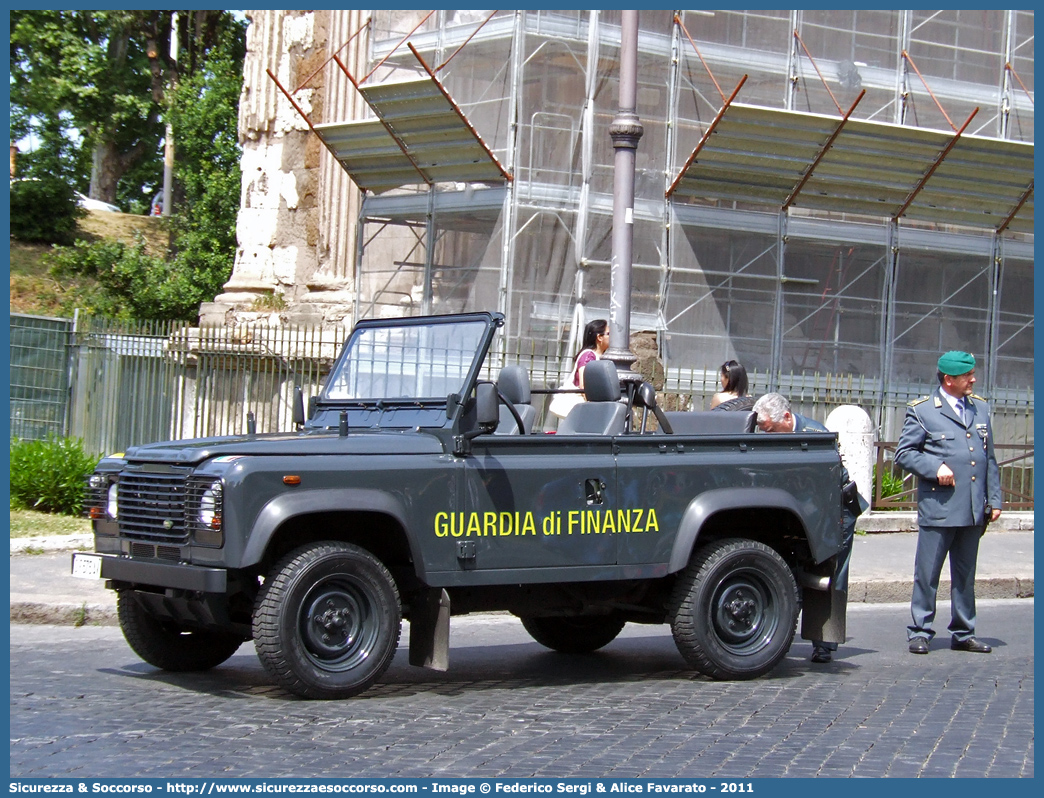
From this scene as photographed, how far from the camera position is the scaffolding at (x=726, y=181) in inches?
686

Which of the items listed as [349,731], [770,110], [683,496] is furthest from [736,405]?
[770,110]

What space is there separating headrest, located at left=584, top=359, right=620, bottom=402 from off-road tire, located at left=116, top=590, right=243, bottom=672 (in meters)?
2.52

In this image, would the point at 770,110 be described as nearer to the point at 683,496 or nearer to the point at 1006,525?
the point at 1006,525

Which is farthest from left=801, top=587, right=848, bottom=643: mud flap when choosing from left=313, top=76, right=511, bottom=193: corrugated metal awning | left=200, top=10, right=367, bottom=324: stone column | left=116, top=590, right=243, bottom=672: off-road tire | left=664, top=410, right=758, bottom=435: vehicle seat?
left=200, top=10, right=367, bottom=324: stone column

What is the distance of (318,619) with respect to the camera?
643 cm

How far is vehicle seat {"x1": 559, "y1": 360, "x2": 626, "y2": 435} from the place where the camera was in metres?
7.59

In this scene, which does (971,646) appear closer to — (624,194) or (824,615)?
(824,615)

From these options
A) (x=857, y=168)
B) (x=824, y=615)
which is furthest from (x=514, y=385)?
(x=857, y=168)

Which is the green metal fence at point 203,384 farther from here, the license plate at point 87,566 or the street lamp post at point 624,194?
the license plate at point 87,566

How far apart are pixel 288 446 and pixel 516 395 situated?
66.4 inches

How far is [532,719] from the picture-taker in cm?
628

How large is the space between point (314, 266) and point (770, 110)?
26.3ft

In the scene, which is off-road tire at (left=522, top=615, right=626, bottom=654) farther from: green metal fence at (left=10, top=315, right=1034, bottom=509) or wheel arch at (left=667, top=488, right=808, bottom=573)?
green metal fence at (left=10, top=315, right=1034, bottom=509)

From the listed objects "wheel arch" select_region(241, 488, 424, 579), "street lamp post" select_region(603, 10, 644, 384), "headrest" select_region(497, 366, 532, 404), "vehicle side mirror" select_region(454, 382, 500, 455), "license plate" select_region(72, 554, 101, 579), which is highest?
"street lamp post" select_region(603, 10, 644, 384)
